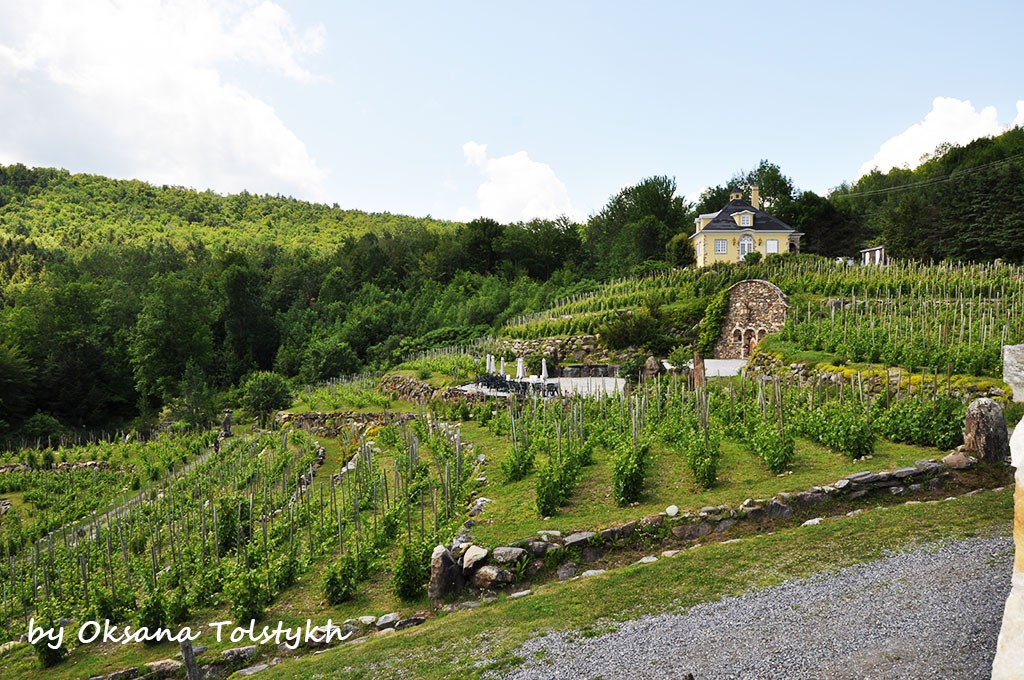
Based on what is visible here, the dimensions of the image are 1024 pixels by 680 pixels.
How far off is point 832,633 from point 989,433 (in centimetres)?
621

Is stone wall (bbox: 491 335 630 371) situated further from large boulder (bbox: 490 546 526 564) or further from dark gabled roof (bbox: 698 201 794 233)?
large boulder (bbox: 490 546 526 564)

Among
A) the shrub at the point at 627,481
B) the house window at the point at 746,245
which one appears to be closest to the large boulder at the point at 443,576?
the shrub at the point at 627,481

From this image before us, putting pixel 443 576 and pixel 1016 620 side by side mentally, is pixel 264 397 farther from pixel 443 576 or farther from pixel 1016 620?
pixel 1016 620

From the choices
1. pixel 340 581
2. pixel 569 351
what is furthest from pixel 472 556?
pixel 569 351

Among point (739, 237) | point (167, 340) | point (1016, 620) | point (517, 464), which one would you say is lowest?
point (517, 464)

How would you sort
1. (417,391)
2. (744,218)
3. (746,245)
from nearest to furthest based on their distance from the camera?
(417,391)
(746,245)
(744,218)

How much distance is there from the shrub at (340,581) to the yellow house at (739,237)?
38.4 meters

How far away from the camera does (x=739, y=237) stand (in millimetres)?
43844

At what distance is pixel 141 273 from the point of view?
189ft

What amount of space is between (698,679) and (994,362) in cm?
1528

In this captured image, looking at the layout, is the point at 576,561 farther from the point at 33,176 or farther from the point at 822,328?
the point at 33,176

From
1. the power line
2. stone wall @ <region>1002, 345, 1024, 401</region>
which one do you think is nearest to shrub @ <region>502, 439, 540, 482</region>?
stone wall @ <region>1002, 345, 1024, 401</region>

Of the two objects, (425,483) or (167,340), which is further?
(167,340)

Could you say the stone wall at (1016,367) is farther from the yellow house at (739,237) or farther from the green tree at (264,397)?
the yellow house at (739,237)
